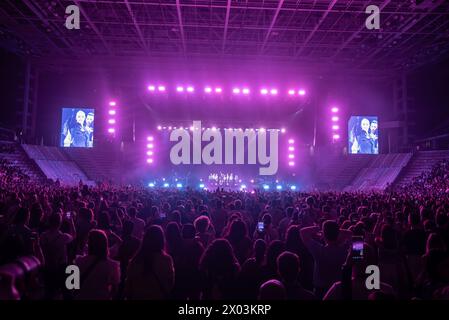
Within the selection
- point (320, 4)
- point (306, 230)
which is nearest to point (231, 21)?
point (320, 4)

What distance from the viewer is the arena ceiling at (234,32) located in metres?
22.6

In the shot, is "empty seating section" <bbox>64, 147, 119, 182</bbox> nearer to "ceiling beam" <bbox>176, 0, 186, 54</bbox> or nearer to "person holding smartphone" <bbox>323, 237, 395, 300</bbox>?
"ceiling beam" <bbox>176, 0, 186, 54</bbox>

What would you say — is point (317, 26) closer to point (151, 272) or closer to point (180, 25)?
point (180, 25)

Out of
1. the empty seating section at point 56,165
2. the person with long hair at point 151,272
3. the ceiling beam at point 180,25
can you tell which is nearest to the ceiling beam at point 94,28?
the ceiling beam at point 180,25

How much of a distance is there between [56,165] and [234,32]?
16618mm

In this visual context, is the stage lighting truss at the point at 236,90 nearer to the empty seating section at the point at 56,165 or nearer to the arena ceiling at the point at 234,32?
the arena ceiling at the point at 234,32

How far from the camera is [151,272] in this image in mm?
4020

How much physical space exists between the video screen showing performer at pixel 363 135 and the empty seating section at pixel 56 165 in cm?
2266

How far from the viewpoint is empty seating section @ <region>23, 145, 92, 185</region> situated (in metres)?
28.6

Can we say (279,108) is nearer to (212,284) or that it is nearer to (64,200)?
(64,200)

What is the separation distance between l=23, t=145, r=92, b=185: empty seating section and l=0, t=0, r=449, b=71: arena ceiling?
7.91 meters

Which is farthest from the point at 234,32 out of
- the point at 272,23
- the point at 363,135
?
the point at 363,135

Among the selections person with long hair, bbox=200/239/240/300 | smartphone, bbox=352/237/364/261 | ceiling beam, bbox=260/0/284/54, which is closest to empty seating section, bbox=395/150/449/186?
ceiling beam, bbox=260/0/284/54
